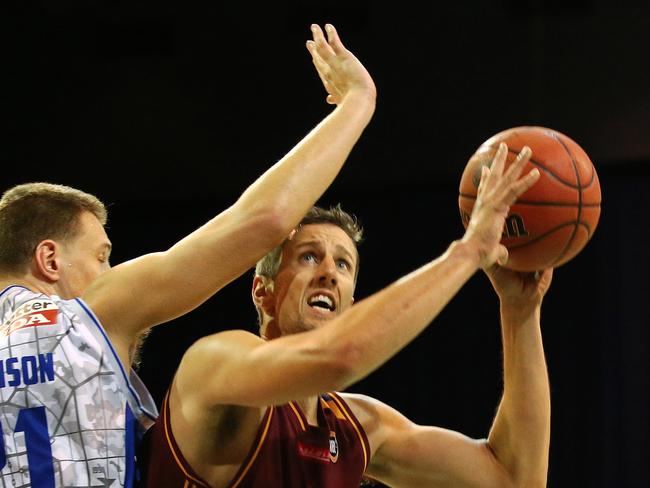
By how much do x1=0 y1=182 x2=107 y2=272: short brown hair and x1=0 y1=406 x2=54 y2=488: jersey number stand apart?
1.61ft

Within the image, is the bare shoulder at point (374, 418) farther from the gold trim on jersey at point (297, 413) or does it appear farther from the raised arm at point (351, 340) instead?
the raised arm at point (351, 340)

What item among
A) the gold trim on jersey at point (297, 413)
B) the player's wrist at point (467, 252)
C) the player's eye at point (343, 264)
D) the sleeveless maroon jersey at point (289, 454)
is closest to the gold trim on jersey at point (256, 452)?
the sleeveless maroon jersey at point (289, 454)

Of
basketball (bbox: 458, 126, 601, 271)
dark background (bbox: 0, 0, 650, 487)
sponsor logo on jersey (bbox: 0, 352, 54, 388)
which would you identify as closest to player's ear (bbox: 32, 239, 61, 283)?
sponsor logo on jersey (bbox: 0, 352, 54, 388)

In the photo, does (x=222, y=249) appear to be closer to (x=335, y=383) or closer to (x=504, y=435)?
(x=335, y=383)

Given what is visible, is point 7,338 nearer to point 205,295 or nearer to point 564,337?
point 205,295

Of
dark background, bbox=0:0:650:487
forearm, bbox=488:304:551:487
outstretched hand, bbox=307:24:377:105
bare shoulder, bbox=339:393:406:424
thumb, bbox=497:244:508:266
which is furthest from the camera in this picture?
dark background, bbox=0:0:650:487

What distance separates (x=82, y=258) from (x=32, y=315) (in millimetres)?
328

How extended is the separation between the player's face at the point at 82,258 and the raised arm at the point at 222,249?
0.96ft

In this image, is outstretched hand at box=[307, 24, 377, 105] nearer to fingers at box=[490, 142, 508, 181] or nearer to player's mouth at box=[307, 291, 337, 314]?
fingers at box=[490, 142, 508, 181]

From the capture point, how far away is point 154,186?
7.15 meters

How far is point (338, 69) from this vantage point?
260 centimetres

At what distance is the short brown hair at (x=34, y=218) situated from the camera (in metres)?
2.66

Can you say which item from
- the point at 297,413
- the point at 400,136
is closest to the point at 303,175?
the point at 297,413

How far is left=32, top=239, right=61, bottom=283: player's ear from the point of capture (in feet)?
8.68
